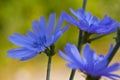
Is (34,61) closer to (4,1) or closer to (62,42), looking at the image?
(62,42)

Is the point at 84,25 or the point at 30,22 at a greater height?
the point at 30,22

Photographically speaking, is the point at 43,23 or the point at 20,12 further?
the point at 20,12

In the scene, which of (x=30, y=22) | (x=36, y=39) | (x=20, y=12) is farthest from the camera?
(x=20, y=12)

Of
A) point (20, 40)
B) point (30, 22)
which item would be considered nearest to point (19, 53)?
point (20, 40)

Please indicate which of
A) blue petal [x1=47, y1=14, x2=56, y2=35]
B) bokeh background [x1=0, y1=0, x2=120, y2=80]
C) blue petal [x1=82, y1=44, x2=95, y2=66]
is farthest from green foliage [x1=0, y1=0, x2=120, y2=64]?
blue petal [x1=82, y1=44, x2=95, y2=66]

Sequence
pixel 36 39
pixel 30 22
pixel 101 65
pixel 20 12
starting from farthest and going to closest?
pixel 20 12 → pixel 30 22 → pixel 36 39 → pixel 101 65

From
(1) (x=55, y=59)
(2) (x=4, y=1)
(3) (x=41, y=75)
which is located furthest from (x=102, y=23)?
(1) (x=55, y=59)

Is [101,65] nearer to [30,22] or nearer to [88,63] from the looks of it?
[88,63]

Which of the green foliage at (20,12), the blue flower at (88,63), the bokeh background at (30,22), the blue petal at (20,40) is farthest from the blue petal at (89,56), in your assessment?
the green foliage at (20,12)
